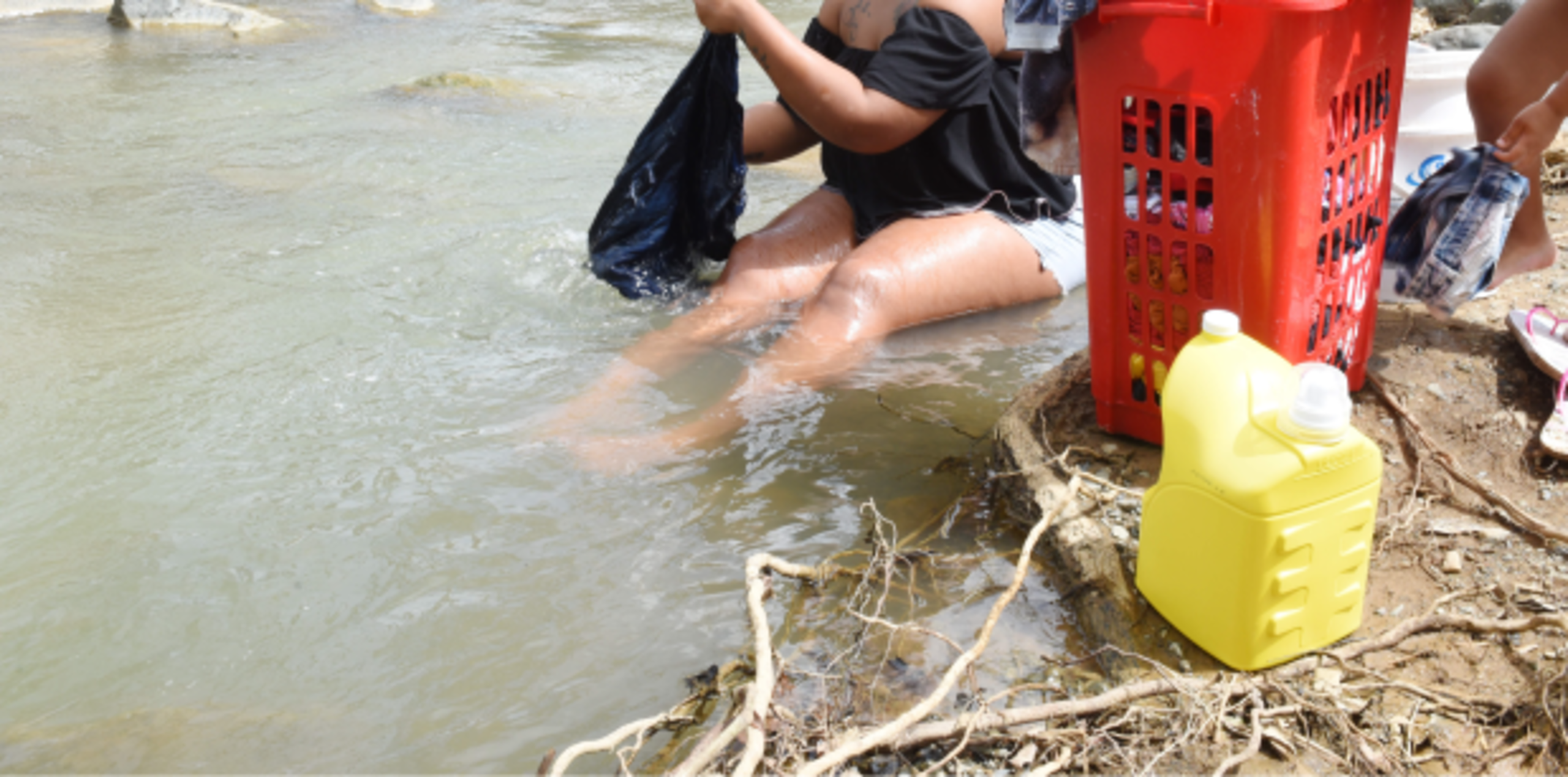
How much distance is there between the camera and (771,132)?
12.3 feet

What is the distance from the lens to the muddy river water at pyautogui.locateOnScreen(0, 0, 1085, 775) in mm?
2012

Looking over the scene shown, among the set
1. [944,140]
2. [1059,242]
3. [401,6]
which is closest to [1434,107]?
[1059,242]

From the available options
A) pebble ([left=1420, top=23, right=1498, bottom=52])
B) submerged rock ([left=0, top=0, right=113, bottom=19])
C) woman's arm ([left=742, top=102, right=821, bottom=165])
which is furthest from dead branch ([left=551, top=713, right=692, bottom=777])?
submerged rock ([left=0, top=0, right=113, bottom=19])

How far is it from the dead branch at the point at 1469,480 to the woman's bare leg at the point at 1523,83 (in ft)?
1.58

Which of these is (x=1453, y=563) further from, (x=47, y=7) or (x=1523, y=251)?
(x=47, y=7)

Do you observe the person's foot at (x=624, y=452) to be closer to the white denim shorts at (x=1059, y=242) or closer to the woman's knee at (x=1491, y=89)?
the white denim shorts at (x=1059, y=242)

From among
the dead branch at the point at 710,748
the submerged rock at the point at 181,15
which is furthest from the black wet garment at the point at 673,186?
the submerged rock at the point at 181,15

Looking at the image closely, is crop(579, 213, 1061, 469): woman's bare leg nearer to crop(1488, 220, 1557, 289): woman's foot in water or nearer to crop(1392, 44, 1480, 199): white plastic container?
crop(1488, 220, 1557, 289): woman's foot in water

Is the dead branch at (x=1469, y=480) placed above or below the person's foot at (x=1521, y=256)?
below

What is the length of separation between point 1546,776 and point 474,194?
436 centimetres

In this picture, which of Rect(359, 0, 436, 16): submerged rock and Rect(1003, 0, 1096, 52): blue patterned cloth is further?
Rect(359, 0, 436, 16): submerged rock

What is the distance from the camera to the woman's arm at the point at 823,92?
2957 mm

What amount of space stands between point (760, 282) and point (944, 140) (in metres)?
0.73

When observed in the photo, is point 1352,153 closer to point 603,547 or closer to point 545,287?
point 603,547
